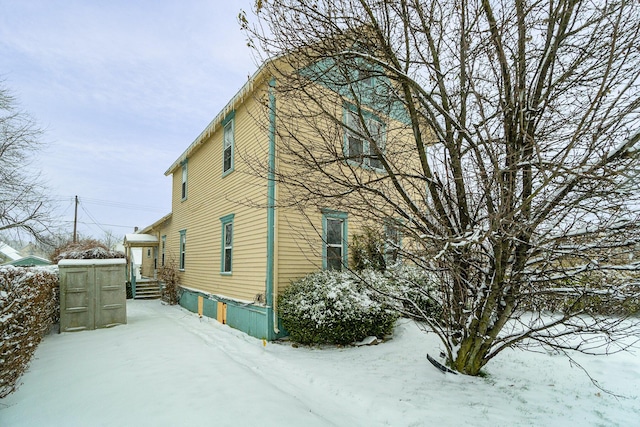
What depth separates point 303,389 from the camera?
480 cm

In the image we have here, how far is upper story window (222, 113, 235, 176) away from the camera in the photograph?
1081cm

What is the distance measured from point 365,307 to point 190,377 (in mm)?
3755

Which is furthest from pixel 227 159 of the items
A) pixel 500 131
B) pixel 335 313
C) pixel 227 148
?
pixel 500 131

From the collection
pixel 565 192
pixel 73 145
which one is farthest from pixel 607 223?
pixel 73 145

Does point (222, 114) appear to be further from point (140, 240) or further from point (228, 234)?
point (140, 240)

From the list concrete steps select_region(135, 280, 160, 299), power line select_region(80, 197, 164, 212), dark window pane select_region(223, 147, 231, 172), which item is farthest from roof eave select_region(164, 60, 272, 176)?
power line select_region(80, 197, 164, 212)

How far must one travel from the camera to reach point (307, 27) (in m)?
4.18

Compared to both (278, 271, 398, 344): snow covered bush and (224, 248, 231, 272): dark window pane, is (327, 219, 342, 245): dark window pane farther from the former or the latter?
(224, 248, 231, 272): dark window pane

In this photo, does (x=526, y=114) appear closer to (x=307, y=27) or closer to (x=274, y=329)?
(x=307, y=27)

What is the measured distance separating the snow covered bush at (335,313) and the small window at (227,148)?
5550mm

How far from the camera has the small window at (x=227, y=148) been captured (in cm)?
1098

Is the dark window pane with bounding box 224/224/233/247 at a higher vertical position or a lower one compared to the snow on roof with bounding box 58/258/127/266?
higher

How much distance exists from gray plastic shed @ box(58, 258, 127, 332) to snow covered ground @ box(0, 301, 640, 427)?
4.93 ft

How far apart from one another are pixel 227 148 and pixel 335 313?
717cm
